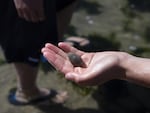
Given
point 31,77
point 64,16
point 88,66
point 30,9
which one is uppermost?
point 30,9

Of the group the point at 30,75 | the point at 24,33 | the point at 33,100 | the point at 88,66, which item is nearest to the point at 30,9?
the point at 24,33

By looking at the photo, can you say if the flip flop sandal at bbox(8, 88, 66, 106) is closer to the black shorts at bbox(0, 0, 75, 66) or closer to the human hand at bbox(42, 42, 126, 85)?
the black shorts at bbox(0, 0, 75, 66)

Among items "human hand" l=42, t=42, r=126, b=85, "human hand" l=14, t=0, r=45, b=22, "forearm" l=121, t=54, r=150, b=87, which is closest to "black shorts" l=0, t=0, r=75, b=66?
"human hand" l=14, t=0, r=45, b=22

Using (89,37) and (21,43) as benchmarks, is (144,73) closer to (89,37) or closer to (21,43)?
(21,43)

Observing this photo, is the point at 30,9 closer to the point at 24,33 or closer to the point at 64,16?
the point at 24,33

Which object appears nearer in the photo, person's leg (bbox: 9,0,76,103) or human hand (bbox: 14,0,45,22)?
human hand (bbox: 14,0,45,22)

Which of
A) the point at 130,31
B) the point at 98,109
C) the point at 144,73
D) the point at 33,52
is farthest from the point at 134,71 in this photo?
the point at 130,31
